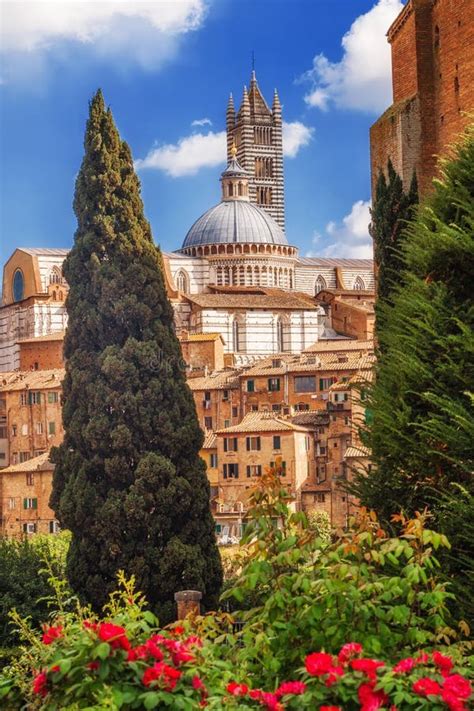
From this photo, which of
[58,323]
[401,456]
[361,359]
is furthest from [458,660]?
[58,323]

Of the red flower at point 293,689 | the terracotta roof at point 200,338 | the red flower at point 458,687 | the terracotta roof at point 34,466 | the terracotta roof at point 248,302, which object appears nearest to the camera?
the red flower at point 458,687

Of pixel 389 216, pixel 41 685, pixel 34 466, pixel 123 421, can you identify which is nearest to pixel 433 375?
pixel 41 685

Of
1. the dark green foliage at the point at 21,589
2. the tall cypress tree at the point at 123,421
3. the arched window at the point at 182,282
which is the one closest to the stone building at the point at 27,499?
the dark green foliage at the point at 21,589

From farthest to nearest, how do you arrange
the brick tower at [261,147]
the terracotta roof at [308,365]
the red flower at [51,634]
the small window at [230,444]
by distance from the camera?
the brick tower at [261,147] < the terracotta roof at [308,365] < the small window at [230,444] < the red flower at [51,634]

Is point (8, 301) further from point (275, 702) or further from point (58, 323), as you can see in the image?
point (275, 702)

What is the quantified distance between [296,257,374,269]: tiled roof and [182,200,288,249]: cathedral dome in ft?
10.2

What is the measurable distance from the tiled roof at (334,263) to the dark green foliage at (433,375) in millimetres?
80792

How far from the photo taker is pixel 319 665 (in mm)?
4969

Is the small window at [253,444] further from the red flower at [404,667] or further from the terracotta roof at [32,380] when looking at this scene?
the red flower at [404,667]

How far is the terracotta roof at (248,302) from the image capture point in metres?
71.1

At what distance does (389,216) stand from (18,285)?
7086cm

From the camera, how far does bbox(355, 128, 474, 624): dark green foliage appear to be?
8.17m

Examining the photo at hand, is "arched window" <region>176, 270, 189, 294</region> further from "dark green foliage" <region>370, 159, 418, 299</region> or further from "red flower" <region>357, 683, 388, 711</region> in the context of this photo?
"red flower" <region>357, 683, 388, 711</region>

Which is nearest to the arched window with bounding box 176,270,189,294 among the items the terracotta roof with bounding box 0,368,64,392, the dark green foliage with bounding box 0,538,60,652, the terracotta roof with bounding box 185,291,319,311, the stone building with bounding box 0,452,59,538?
the terracotta roof with bounding box 185,291,319,311
